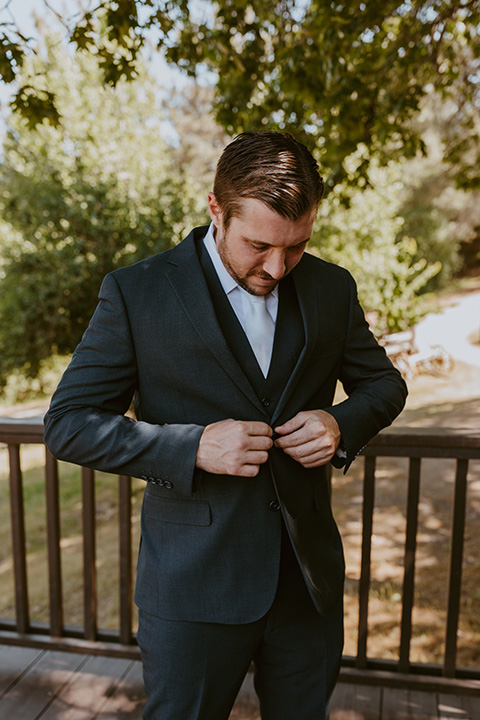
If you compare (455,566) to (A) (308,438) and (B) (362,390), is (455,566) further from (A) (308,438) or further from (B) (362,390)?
(A) (308,438)

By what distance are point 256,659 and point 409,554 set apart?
0.89 m

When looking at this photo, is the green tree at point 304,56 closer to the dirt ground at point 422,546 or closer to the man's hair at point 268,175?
the man's hair at point 268,175

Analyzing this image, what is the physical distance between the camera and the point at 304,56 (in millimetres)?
3275

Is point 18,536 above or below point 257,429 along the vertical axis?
below

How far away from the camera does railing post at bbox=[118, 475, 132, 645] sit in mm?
2215

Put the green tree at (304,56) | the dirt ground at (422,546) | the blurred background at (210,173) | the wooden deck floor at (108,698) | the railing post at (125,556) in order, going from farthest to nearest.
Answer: the dirt ground at (422,546)
the blurred background at (210,173)
the green tree at (304,56)
the railing post at (125,556)
the wooden deck floor at (108,698)

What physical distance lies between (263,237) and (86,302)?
27.9 feet

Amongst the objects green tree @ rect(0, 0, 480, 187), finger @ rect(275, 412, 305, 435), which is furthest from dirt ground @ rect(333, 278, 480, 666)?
green tree @ rect(0, 0, 480, 187)

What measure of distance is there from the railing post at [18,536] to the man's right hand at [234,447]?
1.33 m

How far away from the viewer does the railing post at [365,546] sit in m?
2.11

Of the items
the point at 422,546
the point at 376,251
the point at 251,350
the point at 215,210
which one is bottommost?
the point at 422,546

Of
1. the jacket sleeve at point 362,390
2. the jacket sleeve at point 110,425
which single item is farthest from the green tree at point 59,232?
the jacket sleeve at point 110,425

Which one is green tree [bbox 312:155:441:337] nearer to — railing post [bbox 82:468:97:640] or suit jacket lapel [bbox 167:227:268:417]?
railing post [bbox 82:468:97:640]

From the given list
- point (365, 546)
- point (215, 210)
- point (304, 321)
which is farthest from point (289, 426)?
point (365, 546)
